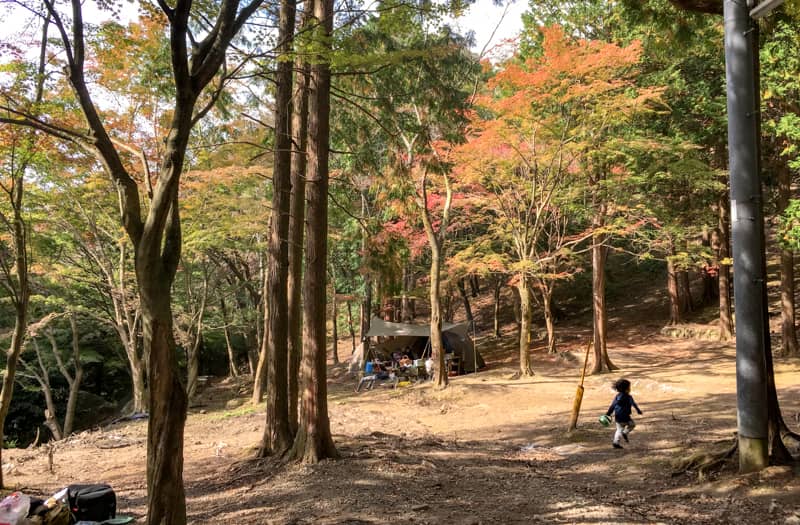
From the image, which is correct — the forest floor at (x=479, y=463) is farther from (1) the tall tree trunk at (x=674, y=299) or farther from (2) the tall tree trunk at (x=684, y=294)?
(2) the tall tree trunk at (x=684, y=294)

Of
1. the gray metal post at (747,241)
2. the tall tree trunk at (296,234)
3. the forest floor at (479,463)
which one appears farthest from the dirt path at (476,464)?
the tall tree trunk at (296,234)

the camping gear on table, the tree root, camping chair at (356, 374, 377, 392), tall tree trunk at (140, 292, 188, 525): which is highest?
tall tree trunk at (140, 292, 188, 525)

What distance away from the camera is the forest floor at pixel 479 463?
15.1 ft

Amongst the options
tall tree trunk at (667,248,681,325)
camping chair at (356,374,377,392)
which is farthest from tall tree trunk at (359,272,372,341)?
tall tree trunk at (667,248,681,325)

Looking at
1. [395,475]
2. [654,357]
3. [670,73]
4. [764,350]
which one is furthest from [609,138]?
[395,475]

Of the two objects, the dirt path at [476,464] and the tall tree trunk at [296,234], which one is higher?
the tall tree trunk at [296,234]

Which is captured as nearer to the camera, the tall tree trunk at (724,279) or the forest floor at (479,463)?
the forest floor at (479,463)

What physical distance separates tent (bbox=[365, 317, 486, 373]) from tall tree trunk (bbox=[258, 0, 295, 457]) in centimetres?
931

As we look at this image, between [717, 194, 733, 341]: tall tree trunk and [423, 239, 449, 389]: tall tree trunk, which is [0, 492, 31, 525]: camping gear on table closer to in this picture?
[423, 239, 449, 389]: tall tree trunk

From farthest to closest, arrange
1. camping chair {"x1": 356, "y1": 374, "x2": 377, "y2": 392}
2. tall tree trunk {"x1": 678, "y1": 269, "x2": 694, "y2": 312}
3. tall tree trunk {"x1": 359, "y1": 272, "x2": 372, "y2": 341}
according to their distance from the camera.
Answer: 1. tall tree trunk {"x1": 359, "y1": 272, "x2": 372, "y2": 341}
2. tall tree trunk {"x1": 678, "y1": 269, "x2": 694, "y2": 312}
3. camping chair {"x1": 356, "y1": 374, "x2": 377, "y2": 392}

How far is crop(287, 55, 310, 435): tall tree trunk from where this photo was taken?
811 cm

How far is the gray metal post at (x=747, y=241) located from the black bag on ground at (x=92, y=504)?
18.9 ft

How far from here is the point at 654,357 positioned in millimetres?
17812

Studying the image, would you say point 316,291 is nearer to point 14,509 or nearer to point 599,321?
point 14,509
